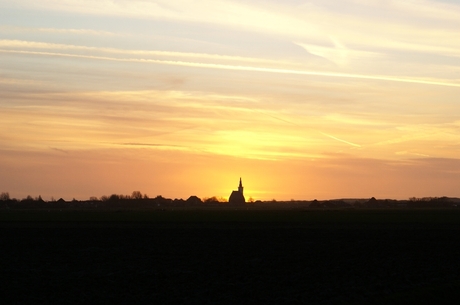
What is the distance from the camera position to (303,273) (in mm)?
28828

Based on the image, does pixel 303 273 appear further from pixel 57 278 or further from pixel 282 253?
pixel 57 278

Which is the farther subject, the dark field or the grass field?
the grass field

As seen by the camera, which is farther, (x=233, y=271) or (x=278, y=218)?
(x=278, y=218)

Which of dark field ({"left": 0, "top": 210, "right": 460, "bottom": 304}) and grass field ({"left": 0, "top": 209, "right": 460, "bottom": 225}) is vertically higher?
grass field ({"left": 0, "top": 209, "right": 460, "bottom": 225})

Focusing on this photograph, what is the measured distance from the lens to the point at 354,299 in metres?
22.9

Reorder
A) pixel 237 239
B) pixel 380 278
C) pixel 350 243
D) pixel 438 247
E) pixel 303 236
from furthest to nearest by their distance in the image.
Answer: pixel 303 236 → pixel 237 239 → pixel 350 243 → pixel 438 247 → pixel 380 278

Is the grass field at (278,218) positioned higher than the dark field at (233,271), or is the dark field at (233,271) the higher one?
the grass field at (278,218)

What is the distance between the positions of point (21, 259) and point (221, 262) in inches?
420

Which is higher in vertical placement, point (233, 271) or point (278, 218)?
point (278, 218)

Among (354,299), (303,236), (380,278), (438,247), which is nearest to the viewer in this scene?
(354,299)

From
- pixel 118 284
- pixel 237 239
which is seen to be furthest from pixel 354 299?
pixel 237 239

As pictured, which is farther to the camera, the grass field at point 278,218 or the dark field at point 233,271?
the grass field at point 278,218

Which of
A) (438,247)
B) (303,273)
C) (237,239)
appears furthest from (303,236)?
(303,273)

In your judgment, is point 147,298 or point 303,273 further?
point 303,273
